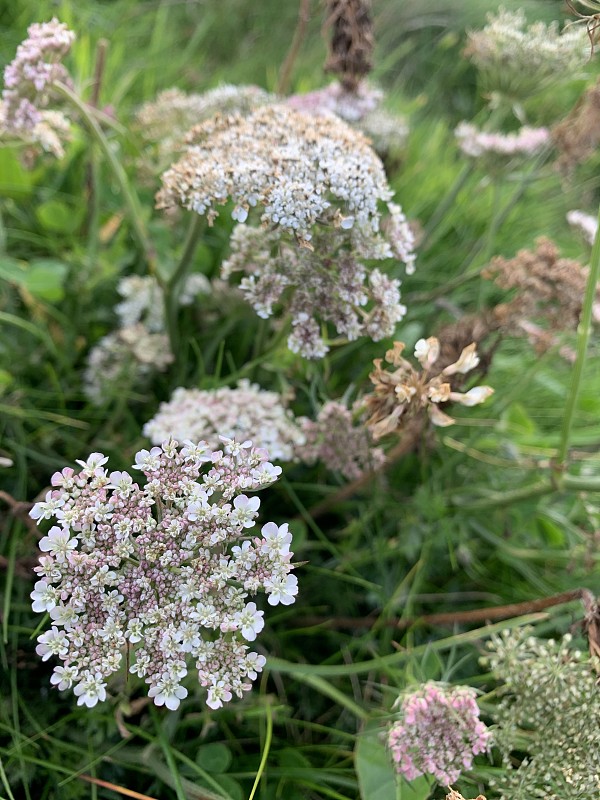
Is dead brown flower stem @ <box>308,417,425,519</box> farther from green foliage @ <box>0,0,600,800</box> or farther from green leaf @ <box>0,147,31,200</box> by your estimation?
green leaf @ <box>0,147,31,200</box>

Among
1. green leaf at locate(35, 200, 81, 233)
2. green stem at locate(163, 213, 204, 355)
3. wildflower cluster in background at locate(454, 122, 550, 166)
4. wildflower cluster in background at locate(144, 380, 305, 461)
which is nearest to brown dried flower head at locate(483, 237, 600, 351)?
wildflower cluster in background at locate(454, 122, 550, 166)

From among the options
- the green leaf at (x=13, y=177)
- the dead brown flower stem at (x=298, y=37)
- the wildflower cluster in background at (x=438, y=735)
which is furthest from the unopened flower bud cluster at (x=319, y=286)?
the green leaf at (x=13, y=177)

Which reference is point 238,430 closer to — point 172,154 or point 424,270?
point 172,154

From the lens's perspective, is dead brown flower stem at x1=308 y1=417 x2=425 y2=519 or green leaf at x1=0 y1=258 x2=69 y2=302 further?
green leaf at x1=0 y1=258 x2=69 y2=302

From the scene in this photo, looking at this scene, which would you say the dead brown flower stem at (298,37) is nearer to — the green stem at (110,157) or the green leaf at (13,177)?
the green stem at (110,157)

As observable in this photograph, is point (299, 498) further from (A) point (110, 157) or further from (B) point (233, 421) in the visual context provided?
(A) point (110, 157)

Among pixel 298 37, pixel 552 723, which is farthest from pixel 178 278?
pixel 552 723
